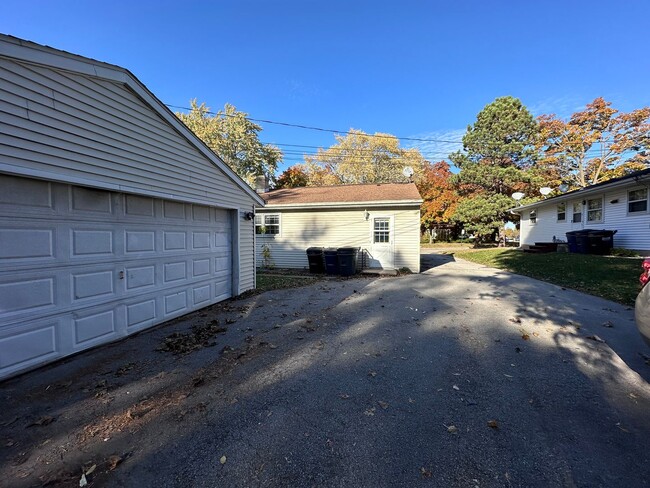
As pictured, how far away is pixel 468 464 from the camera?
206 cm

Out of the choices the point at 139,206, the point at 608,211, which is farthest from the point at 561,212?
the point at 139,206

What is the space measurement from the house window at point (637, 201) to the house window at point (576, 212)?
3081 millimetres

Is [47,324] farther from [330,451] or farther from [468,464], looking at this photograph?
[468,464]

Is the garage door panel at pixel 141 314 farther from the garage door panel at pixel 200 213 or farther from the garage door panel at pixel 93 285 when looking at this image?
the garage door panel at pixel 200 213

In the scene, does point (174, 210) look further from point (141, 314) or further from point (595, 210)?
point (595, 210)

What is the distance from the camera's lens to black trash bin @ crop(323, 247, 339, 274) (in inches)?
436

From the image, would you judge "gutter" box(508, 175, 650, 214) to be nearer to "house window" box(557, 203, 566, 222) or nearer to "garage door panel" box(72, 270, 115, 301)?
"house window" box(557, 203, 566, 222)

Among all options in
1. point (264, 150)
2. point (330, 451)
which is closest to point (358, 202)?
point (330, 451)

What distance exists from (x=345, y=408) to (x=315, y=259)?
29.6ft

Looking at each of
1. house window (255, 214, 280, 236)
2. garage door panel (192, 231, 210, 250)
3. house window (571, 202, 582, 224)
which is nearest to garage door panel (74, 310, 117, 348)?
garage door panel (192, 231, 210, 250)

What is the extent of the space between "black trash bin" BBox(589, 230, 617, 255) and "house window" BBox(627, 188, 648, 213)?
111 centimetres

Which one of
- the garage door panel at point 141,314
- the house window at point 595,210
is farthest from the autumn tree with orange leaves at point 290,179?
the garage door panel at point 141,314

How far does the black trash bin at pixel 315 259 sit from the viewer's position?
1161 centimetres

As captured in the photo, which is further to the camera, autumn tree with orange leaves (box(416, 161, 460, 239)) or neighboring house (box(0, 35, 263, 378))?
autumn tree with orange leaves (box(416, 161, 460, 239))
